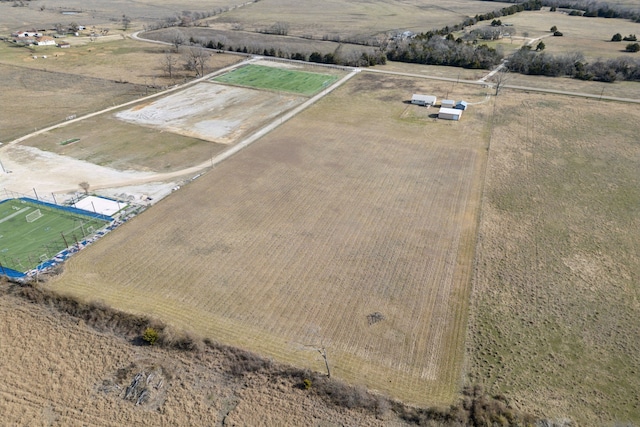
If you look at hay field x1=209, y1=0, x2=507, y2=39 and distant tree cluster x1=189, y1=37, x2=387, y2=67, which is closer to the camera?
distant tree cluster x1=189, y1=37, x2=387, y2=67

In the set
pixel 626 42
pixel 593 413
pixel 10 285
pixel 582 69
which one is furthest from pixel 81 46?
pixel 626 42

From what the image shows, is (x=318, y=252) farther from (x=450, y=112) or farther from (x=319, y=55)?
(x=319, y=55)

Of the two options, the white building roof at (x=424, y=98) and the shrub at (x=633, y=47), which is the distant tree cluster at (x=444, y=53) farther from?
the shrub at (x=633, y=47)

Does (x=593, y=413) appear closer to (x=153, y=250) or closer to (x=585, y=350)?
(x=585, y=350)

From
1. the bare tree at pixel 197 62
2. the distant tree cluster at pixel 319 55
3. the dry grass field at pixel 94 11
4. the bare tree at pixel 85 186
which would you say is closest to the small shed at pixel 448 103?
the distant tree cluster at pixel 319 55

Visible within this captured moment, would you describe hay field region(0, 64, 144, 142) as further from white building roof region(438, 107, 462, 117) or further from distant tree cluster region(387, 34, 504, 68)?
distant tree cluster region(387, 34, 504, 68)

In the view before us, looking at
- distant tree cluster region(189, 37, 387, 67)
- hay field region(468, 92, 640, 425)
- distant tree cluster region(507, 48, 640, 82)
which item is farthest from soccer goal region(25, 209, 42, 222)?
distant tree cluster region(507, 48, 640, 82)

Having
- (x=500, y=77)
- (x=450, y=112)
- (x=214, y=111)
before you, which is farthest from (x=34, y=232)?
(x=500, y=77)
